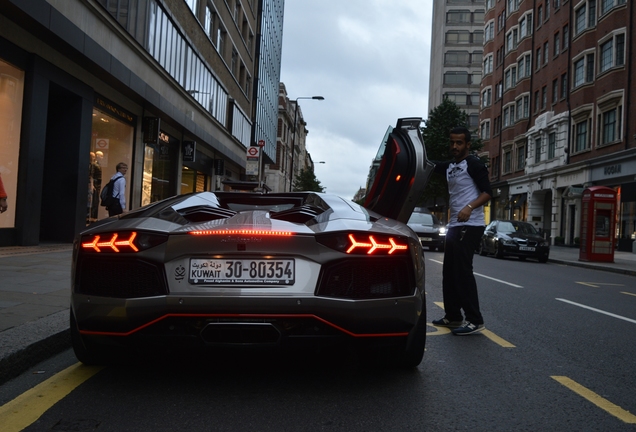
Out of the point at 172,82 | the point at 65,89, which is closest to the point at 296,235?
the point at 65,89

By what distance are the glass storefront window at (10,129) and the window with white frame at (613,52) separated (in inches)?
1026

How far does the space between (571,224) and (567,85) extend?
789 centimetres

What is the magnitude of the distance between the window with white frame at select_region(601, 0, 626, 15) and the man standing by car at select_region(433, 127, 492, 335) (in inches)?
1084

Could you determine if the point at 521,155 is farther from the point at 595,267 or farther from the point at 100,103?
the point at 100,103

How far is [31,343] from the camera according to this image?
12.6ft

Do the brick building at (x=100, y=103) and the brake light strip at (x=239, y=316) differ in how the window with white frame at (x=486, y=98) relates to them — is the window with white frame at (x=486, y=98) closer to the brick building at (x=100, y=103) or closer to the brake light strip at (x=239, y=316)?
the brick building at (x=100, y=103)

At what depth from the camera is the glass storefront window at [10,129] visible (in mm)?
11109

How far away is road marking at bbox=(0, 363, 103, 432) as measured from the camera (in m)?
2.87

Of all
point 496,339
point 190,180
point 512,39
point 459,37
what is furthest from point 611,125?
point 459,37

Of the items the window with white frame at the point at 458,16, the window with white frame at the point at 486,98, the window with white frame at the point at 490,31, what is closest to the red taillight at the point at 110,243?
the window with white frame at the point at 486,98

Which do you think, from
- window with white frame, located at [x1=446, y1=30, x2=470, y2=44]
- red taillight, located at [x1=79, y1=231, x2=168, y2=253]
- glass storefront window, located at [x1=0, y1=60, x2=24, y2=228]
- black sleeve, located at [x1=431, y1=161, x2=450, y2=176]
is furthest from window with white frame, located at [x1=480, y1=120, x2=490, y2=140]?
red taillight, located at [x1=79, y1=231, x2=168, y2=253]

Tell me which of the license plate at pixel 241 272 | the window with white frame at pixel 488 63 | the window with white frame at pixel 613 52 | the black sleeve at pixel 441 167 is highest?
the window with white frame at pixel 488 63

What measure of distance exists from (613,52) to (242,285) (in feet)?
99.4

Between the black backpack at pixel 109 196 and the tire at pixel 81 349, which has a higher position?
the black backpack at pixel 109 196
